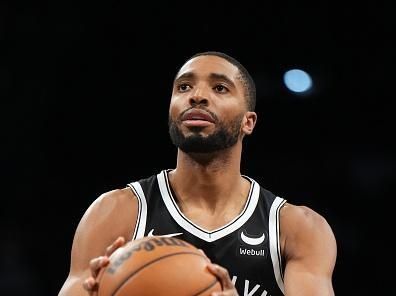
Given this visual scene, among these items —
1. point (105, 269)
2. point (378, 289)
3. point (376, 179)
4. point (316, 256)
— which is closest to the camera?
point (105, 269)

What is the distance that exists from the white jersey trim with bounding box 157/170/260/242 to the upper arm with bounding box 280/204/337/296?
0.42ft

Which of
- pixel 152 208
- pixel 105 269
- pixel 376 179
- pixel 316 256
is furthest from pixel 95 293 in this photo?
pixel 376 179

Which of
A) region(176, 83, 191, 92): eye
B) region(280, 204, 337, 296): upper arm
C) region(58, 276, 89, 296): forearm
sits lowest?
region(58, 276, 89, 296): forearm

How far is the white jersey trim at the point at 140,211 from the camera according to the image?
2.64m

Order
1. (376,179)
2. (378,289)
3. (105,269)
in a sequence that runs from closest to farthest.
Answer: (105,269) → (378,289) → (376,179)

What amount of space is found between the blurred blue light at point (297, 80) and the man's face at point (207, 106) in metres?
3.24

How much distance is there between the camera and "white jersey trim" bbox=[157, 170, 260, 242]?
105 inches

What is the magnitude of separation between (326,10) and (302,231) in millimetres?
3524

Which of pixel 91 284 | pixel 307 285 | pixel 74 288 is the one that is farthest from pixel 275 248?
pixel 91 284

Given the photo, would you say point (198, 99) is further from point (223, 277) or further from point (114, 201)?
point (223, 277)

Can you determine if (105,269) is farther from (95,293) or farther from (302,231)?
(302,231)

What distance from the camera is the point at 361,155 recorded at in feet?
19.4

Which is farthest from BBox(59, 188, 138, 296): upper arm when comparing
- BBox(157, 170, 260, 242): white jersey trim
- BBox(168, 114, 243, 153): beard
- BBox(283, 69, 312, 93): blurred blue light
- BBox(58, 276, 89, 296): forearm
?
BBox(283, 69, 312, 93): blurred blue light

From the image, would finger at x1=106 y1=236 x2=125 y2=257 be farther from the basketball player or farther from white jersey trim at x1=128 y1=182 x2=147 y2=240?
white jersey trim at x1=128 y1=182 x2=147 y2=240
